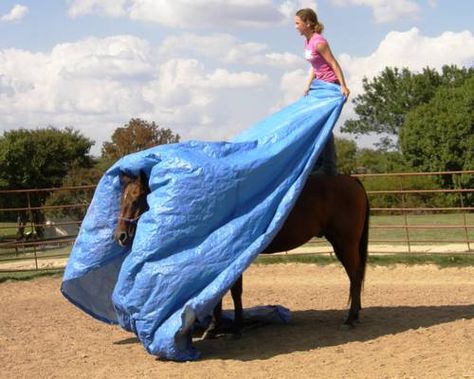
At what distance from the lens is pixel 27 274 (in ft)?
40.2

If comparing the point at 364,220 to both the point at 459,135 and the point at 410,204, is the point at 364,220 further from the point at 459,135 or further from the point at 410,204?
the point at 459,135

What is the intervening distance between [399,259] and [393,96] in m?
41.1

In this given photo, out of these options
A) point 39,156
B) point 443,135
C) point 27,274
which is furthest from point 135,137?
point 27,274

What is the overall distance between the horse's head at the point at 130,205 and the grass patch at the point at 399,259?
643 cm

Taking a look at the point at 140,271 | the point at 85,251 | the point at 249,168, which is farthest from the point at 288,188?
the point at 85,251

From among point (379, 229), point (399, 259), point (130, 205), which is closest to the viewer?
point (130, 205)

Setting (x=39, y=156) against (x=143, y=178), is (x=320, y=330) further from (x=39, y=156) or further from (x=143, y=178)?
(x=39, y=156)

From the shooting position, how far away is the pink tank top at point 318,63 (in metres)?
6.56

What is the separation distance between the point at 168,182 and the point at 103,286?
1396mm

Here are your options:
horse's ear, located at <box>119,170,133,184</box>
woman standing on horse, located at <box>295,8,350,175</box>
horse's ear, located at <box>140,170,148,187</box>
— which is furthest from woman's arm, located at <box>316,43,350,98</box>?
horse's ear, located at <box>119,170,133,184</box>

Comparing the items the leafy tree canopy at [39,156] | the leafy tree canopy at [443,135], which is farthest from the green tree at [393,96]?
the leafy tree canopy at [39,156]

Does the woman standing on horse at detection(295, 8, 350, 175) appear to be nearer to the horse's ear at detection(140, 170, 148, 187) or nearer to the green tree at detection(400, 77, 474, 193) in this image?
the horse's ear at detection(140, 170, 148, 187)

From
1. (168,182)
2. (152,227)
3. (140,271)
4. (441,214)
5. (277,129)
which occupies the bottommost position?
(441,214)

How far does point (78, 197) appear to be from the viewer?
28703 mm
